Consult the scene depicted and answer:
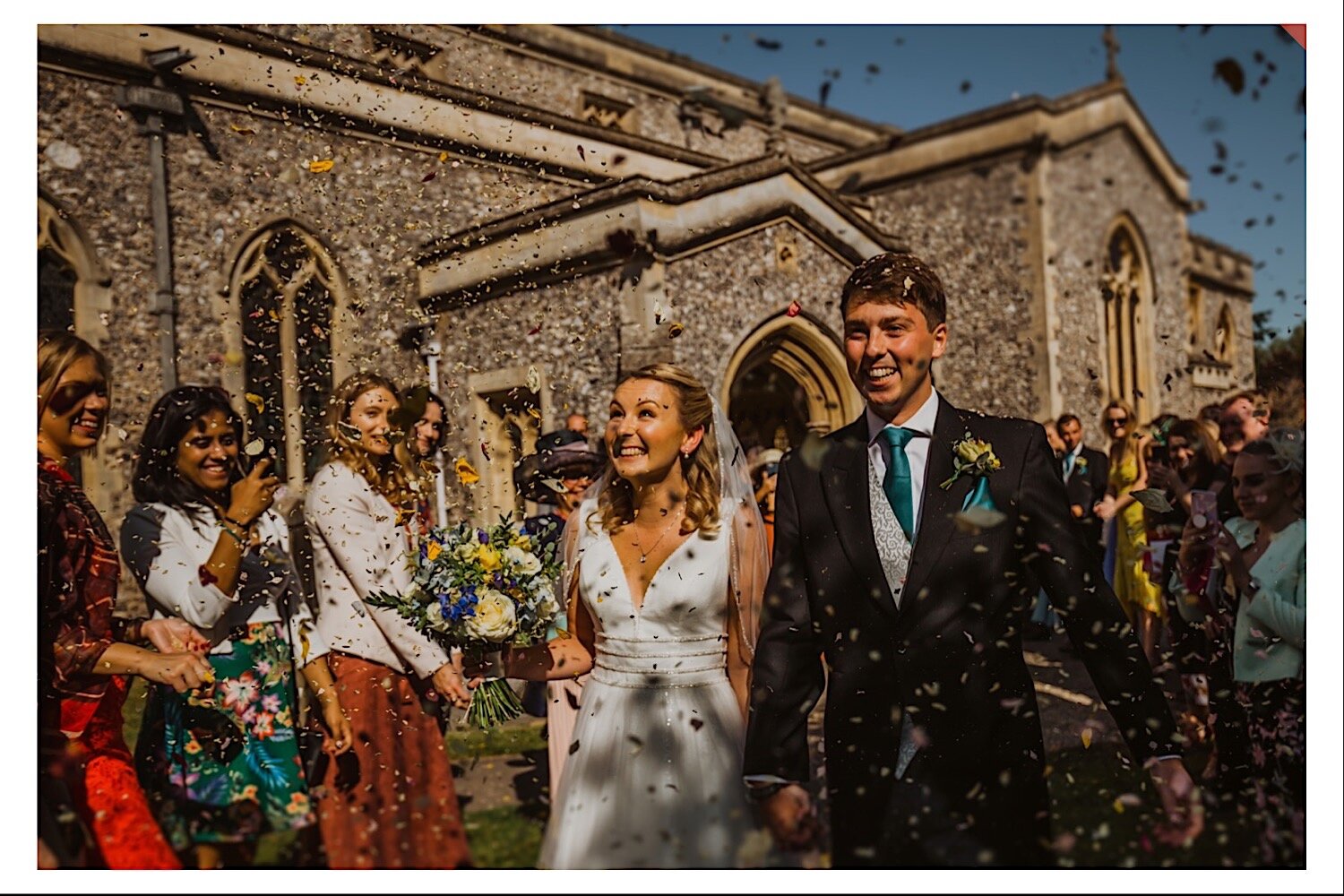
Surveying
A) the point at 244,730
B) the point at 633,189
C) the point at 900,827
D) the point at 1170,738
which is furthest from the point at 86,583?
the point at 633,189

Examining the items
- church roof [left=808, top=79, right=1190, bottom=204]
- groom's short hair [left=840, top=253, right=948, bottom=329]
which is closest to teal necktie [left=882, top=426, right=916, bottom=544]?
groom's short hair [left=840, top=253, right=948, bottom=329]

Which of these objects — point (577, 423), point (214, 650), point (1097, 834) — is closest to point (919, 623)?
point (1097, 834)

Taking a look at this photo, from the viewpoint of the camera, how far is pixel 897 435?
2754 millimetres

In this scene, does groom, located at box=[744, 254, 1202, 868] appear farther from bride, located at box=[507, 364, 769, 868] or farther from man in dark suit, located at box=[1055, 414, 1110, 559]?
man in dark suit, located at box=[1055, 414, 1110, 559]

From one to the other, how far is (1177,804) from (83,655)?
141 inches

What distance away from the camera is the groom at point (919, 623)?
2572 mm

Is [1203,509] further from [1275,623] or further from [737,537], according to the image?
[737,537]

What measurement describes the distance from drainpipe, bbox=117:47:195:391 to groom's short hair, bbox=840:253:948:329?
13.4 ft

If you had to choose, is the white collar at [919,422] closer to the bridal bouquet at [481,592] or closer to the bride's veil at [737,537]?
the bride's veil at [737,537]

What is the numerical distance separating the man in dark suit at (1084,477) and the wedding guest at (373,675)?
4293 mm

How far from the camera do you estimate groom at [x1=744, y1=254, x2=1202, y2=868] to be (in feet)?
8.44

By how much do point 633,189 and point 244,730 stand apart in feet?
12.9

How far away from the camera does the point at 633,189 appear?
5.89 meters

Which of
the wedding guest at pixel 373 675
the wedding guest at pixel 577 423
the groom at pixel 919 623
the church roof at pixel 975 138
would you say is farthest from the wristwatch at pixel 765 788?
the church roof at pixel 975 138
